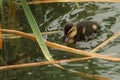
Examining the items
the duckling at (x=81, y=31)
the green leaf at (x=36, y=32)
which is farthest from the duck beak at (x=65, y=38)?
the green leaf at (x=36, y=32)

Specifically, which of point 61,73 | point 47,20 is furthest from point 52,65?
point 47,20

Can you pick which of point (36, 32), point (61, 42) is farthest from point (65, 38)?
point (36, 32)

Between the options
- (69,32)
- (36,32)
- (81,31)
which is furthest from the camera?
(81,31)

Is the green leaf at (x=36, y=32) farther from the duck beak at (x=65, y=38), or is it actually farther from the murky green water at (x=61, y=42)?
the duck beak at (x=65, y=38)

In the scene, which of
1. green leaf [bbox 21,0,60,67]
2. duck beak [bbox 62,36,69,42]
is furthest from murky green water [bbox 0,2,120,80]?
green leaf [bbox 21,0,60,67]

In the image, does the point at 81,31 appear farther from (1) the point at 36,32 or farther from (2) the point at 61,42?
(1) the point at 36,32
